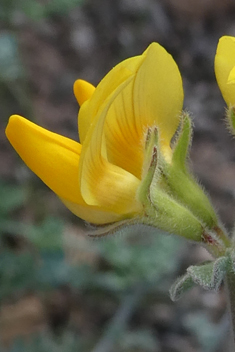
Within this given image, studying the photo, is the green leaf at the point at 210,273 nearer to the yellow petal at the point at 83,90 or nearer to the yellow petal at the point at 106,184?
the yellow petal at the point at 106,184

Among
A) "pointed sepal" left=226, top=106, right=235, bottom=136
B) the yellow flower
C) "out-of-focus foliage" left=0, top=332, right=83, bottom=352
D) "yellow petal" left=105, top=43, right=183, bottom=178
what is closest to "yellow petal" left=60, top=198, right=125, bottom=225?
the yellow flower

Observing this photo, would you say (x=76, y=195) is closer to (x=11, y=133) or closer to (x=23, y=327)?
(x=11, y=133)

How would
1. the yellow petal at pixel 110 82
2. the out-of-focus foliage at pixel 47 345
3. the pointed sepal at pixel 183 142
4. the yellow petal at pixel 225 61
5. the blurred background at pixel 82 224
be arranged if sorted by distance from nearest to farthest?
the yellow petal at pixel 110 82, the yellow petal at pixel 225 61, the pointed sepal at pixel 183 142, the out-of-focus foliage at pixel 47 345, the blurred background at pixel 82 224

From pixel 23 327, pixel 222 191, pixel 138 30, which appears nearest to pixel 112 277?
pixel 23 327

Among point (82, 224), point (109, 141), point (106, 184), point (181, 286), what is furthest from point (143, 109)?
point (82, 224)

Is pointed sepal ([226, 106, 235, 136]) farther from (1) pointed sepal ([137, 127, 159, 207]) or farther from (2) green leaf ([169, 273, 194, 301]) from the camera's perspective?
(2) green leaf ([169, 273, 194, 301])

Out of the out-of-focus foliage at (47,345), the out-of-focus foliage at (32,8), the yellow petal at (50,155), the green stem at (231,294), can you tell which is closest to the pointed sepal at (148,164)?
the yellow petal at (50,155)

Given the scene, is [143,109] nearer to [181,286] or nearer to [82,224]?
[181,286]

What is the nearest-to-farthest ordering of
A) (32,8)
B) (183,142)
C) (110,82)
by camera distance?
(110,82) < (183,142) < (32,8)
